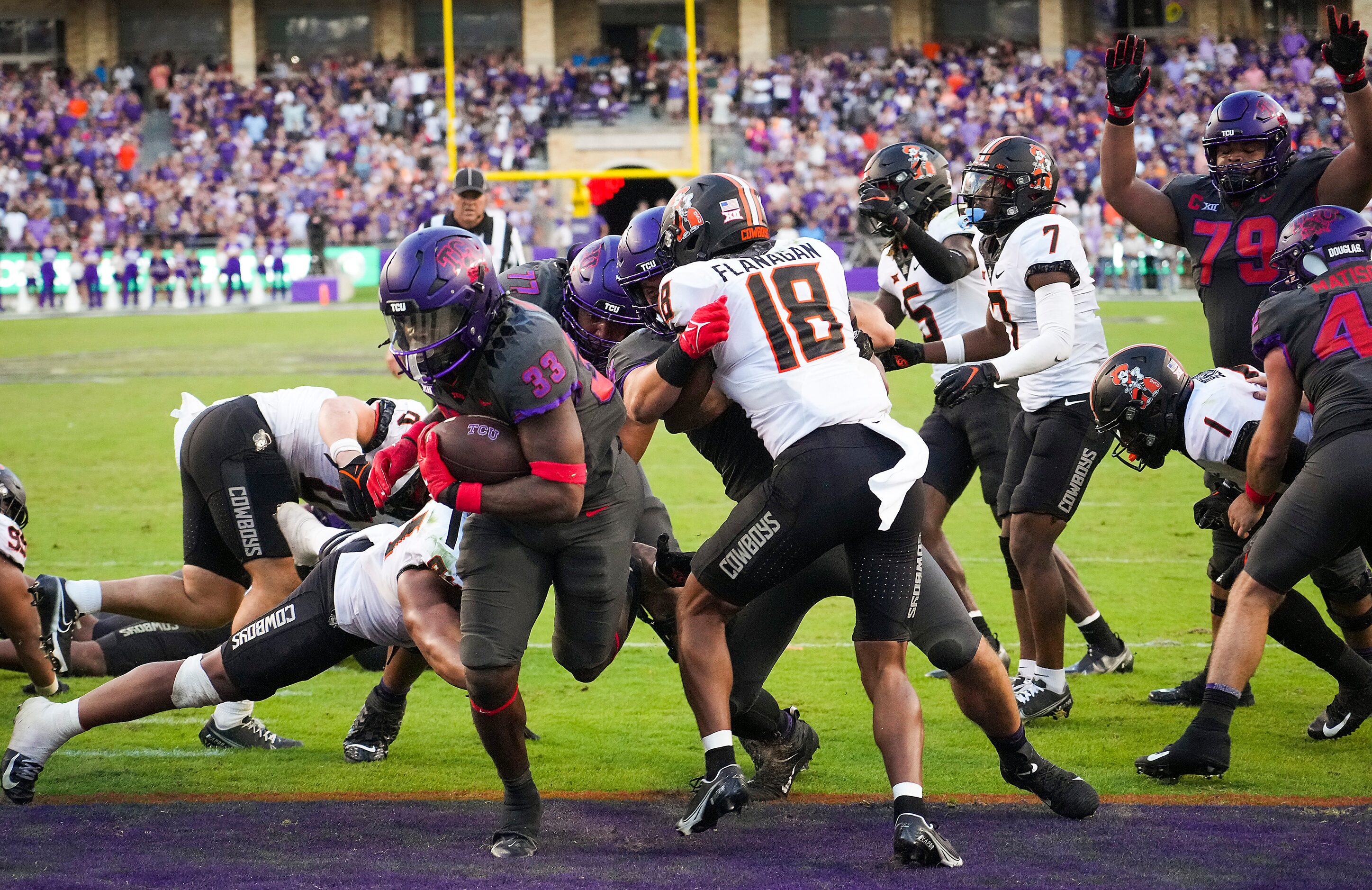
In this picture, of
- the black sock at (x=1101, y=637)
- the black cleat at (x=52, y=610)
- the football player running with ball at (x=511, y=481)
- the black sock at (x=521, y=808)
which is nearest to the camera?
the football player running with ball at (x=511, y=481)

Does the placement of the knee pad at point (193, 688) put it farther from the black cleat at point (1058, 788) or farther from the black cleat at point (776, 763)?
the black cleat at point (1058, 788)

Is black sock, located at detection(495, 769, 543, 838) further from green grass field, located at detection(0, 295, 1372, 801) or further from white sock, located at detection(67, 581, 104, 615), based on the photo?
white sock, located at detection(67, 581, 104, 615)

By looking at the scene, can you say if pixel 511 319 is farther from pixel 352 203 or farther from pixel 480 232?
pixel 352 203

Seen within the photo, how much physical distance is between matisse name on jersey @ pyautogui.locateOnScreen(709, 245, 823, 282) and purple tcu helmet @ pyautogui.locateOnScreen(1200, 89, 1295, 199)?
6.45ft

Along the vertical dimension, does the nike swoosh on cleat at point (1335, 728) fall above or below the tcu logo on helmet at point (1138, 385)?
below

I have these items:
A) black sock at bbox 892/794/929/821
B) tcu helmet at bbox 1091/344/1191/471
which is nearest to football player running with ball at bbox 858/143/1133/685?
tcu helmet at bbox 1091/344/1191/471

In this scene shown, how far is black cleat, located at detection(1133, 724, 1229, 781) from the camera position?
4402 mm

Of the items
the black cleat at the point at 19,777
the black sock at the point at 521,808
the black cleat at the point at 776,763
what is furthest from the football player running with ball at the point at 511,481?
the black cleat at the point at 19,777

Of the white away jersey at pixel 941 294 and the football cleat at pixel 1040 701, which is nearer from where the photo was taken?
the football cleat at pixel 1040 701

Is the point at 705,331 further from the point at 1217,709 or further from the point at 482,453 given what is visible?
the point at 1217,709

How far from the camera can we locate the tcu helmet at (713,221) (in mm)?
4223

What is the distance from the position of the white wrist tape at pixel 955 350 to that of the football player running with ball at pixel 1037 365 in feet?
0.04

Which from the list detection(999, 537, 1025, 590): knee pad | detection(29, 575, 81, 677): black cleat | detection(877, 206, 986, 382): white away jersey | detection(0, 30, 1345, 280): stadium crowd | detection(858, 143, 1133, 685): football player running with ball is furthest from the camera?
detection(0, 30, 1345, 280): stadium crowd

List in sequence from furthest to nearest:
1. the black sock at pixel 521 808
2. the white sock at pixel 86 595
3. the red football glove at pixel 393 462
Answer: the white sock at pixel 86 595 → the red football glove at pixel 393 462 → the black sock at pixel 521 808
